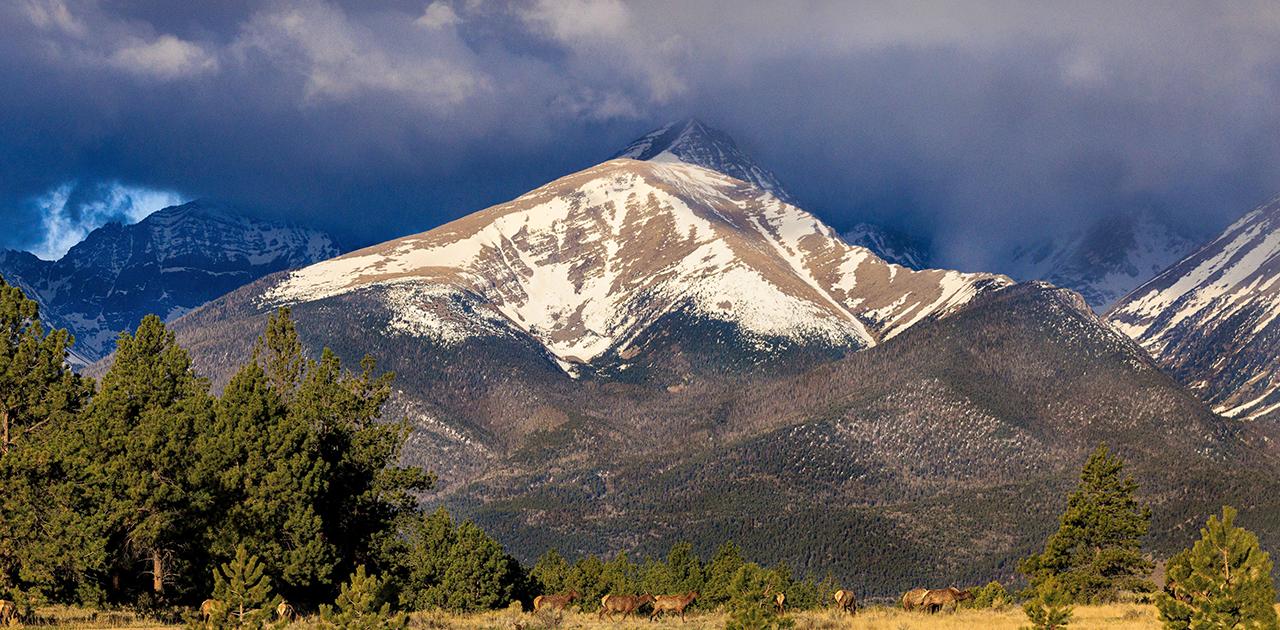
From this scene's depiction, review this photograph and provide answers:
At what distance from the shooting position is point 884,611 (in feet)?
247

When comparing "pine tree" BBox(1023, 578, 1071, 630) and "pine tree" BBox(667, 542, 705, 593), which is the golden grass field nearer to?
"pine tree" BBox(1023, 578, 1071, 630)

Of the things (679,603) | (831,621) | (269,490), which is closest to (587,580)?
(269,490)

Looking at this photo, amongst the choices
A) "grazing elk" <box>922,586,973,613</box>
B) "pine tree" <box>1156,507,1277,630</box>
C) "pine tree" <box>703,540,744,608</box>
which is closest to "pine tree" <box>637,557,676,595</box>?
"pine tree" <box>703,540,744,608</box>

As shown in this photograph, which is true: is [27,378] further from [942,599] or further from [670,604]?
[942,599]

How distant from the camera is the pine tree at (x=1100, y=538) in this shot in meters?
94.9

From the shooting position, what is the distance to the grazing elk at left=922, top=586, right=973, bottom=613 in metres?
72.2

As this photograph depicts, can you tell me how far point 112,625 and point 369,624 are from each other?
25734 millimetres

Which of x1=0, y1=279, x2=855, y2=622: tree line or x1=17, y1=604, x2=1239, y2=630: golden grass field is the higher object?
x1=0, y1=279, x2=855, y2=622: tree line

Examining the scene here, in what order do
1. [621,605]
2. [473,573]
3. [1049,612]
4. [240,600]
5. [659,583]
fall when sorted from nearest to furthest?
[240,600], [1049,612], [621,605], [473,573], [659,583]

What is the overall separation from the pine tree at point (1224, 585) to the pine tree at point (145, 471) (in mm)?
53446

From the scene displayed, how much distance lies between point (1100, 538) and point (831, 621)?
40.4 metres

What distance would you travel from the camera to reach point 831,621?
64.1 m

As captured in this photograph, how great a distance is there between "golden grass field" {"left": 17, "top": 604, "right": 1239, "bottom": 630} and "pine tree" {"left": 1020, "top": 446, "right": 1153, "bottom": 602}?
19831 mm

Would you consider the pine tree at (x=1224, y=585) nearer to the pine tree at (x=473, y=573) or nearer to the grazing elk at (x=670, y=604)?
the grazing elk at (x=670, y=604)
